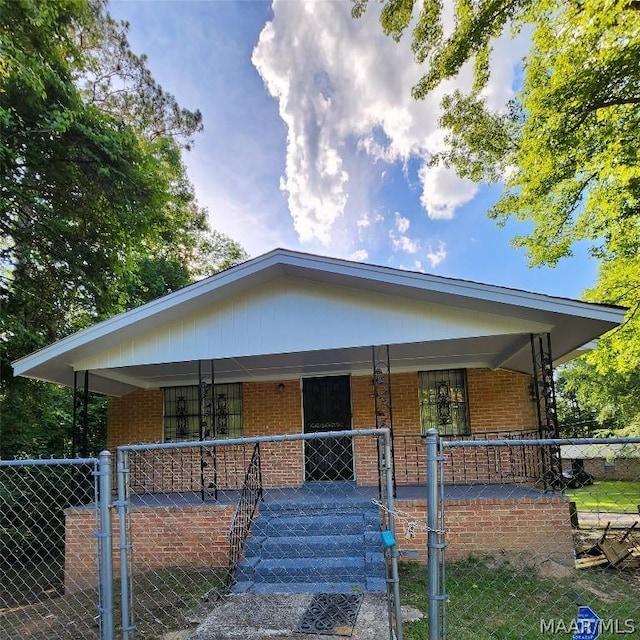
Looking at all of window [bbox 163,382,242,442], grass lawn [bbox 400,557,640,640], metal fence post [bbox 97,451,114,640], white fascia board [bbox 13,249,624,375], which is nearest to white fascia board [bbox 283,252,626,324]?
white fascia board [bbox 13,249,624,375]

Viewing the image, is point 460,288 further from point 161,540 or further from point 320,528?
point 161,540

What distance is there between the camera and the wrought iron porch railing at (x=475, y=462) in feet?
26.6

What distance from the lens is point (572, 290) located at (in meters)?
20.9

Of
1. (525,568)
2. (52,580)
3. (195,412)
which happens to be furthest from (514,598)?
(52,580)

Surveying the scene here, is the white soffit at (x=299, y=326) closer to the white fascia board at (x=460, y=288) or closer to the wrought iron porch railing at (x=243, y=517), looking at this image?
the white fascia board at (x=460, y=288)

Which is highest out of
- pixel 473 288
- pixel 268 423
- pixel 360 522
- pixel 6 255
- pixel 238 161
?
pixel 238 161

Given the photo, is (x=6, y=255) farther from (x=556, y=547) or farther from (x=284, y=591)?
(x=556, y=547)

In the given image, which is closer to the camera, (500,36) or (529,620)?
(529,620)

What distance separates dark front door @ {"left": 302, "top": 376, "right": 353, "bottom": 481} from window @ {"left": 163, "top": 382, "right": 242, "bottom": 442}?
5.14 ft

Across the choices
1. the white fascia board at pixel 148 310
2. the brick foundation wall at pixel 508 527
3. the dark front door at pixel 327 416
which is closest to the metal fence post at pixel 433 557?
the brick foundation wall at pixel 508 527

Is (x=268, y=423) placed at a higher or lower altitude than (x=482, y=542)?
higher

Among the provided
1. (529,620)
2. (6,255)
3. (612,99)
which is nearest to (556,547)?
(529,620)

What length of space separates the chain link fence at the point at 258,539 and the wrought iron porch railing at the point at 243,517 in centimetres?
2

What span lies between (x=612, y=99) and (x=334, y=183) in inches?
428
